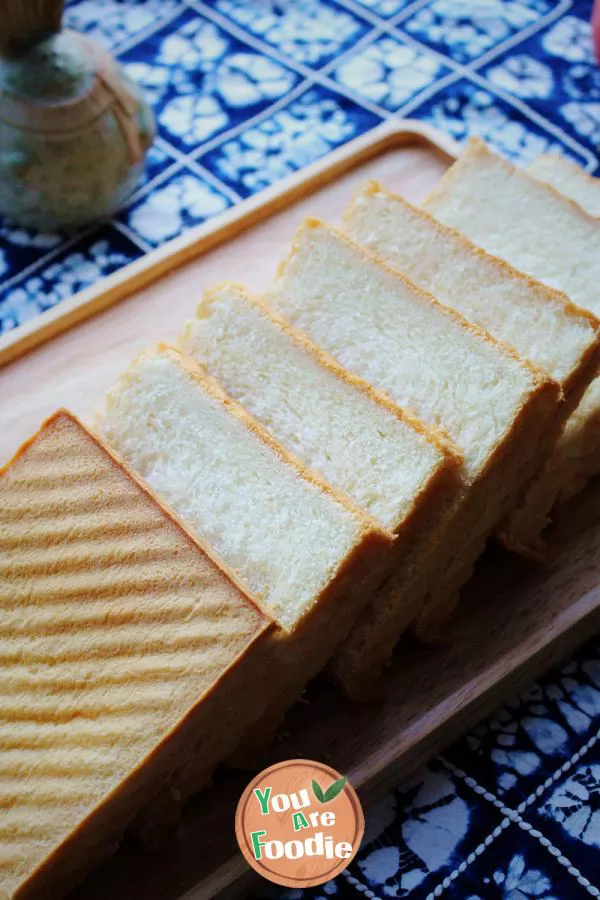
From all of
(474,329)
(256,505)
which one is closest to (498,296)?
(474,329)

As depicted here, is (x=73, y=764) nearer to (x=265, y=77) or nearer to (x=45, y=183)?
(x=45, y=183)

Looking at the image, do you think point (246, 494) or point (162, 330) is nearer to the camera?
point (246, 494)

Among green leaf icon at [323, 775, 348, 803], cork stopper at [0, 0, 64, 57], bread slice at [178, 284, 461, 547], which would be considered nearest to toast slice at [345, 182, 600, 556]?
bread slice at [178, 284, 461, 547]

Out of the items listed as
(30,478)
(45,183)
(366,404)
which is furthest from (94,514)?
(45,183)

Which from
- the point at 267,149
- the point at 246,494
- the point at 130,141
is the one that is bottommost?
the point at 246,494

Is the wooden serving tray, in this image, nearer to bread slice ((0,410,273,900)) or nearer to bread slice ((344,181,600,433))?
bread slice ((0,410,273,900))

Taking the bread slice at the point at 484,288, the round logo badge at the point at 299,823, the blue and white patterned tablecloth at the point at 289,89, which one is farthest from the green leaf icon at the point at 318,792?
the blue and white patterned tablecloth at the point at 289,89

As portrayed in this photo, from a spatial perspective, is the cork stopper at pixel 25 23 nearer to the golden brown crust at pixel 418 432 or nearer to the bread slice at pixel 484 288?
the bread slice at pixel 484 288
